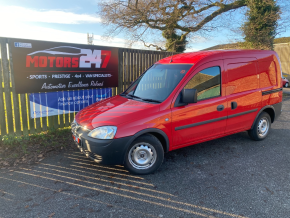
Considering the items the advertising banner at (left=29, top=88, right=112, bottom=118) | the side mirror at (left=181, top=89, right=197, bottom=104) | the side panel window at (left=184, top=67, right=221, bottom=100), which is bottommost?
the advertising banner at (left=29, top=88, right=112, bottom=118)

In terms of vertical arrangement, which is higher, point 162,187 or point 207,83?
point 207,83

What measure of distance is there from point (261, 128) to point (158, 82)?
303cm

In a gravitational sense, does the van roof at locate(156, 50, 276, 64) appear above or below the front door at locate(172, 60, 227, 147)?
above

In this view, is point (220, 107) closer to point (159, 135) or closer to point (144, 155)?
point (159, 135)

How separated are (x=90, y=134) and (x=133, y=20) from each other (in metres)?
13.6

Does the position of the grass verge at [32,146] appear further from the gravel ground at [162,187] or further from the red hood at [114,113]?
the red hood at [114,113]

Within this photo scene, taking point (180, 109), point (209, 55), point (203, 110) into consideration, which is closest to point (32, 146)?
point (180, 109)

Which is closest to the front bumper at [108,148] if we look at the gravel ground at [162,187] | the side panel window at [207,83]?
the gravel ground at [162,187]

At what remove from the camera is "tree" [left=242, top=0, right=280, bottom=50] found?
14.7 meters

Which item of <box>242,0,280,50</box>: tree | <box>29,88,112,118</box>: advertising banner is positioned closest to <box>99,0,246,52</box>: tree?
<box>242,0,280,50</box>: tree

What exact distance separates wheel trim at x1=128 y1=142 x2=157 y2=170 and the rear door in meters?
1.93

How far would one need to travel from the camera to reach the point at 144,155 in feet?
12.6

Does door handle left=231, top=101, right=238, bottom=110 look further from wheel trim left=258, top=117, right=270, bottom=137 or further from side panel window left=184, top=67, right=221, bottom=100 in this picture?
wheel trim left=258, top=117, right=270, bottom=137

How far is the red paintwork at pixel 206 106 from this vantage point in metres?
3.75
